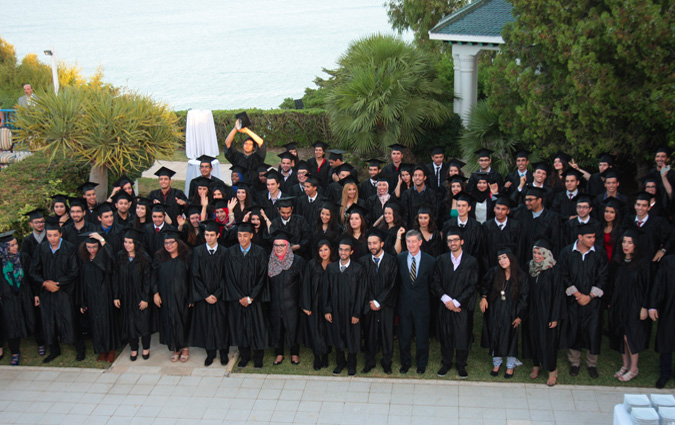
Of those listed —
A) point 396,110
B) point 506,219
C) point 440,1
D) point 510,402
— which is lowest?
point 510,402

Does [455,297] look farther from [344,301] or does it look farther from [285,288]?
[285,288]

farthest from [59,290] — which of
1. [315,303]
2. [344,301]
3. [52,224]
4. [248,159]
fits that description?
[248,159]

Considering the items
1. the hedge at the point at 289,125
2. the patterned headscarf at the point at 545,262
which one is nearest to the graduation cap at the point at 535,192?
the patterned headscarf at the point at 545,262

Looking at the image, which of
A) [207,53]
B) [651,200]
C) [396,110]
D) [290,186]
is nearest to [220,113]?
[396,110]

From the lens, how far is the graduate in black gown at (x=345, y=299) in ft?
27.8

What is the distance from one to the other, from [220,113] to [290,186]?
10.5 m

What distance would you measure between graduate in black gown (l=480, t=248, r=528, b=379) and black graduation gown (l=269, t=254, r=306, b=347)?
2251mm

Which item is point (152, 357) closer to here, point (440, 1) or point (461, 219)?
point (461, 219)

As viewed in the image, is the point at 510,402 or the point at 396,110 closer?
the point at 510,402

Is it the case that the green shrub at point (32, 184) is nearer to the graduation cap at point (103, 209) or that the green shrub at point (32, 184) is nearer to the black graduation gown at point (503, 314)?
the graduation cap at point (103, 209)

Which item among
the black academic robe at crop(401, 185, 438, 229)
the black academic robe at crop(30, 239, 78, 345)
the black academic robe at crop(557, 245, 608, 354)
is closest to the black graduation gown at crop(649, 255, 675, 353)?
the black academic robe at crop(557, 245, 608, 354)

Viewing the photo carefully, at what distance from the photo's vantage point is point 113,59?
59406 millimetres

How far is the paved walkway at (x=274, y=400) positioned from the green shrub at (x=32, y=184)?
2888 mm

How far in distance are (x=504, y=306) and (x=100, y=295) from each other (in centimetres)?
500
